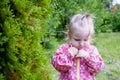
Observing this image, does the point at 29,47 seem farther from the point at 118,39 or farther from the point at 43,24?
the point at 118,39

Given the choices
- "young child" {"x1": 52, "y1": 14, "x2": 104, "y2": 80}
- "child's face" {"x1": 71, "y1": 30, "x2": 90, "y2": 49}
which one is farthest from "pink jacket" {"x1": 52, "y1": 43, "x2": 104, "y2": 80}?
"child's face" {"x1": 71, "y1": 30, "x2": 90, "y2": 49}

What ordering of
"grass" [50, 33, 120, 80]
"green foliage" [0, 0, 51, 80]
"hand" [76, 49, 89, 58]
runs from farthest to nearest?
"grass" [50, 33, 120, 80] < "hand" [76, 49, 89, 58] < "green foliage" [0, 0, 51, 80]

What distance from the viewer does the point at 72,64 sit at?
3.48 metres

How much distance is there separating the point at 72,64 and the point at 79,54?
0.14 m

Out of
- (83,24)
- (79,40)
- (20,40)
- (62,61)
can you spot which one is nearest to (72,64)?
(62,61)

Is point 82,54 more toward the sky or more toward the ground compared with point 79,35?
more toward the ground

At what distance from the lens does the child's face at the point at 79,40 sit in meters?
3.41

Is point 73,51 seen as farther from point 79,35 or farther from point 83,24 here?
point 83,24

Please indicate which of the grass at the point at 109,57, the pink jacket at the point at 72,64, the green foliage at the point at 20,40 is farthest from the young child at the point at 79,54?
the grass at the point at 109,57

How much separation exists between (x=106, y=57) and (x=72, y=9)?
80.4 inches

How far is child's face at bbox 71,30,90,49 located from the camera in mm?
3408

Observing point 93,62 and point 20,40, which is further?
point 93,62

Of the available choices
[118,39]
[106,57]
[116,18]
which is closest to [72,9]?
[106,57]

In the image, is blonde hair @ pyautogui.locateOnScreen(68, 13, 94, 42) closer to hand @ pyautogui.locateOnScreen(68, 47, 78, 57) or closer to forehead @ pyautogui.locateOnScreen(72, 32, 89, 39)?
forehead @ pyautogui.locateOnScreen(72, 32, 89, 39)
